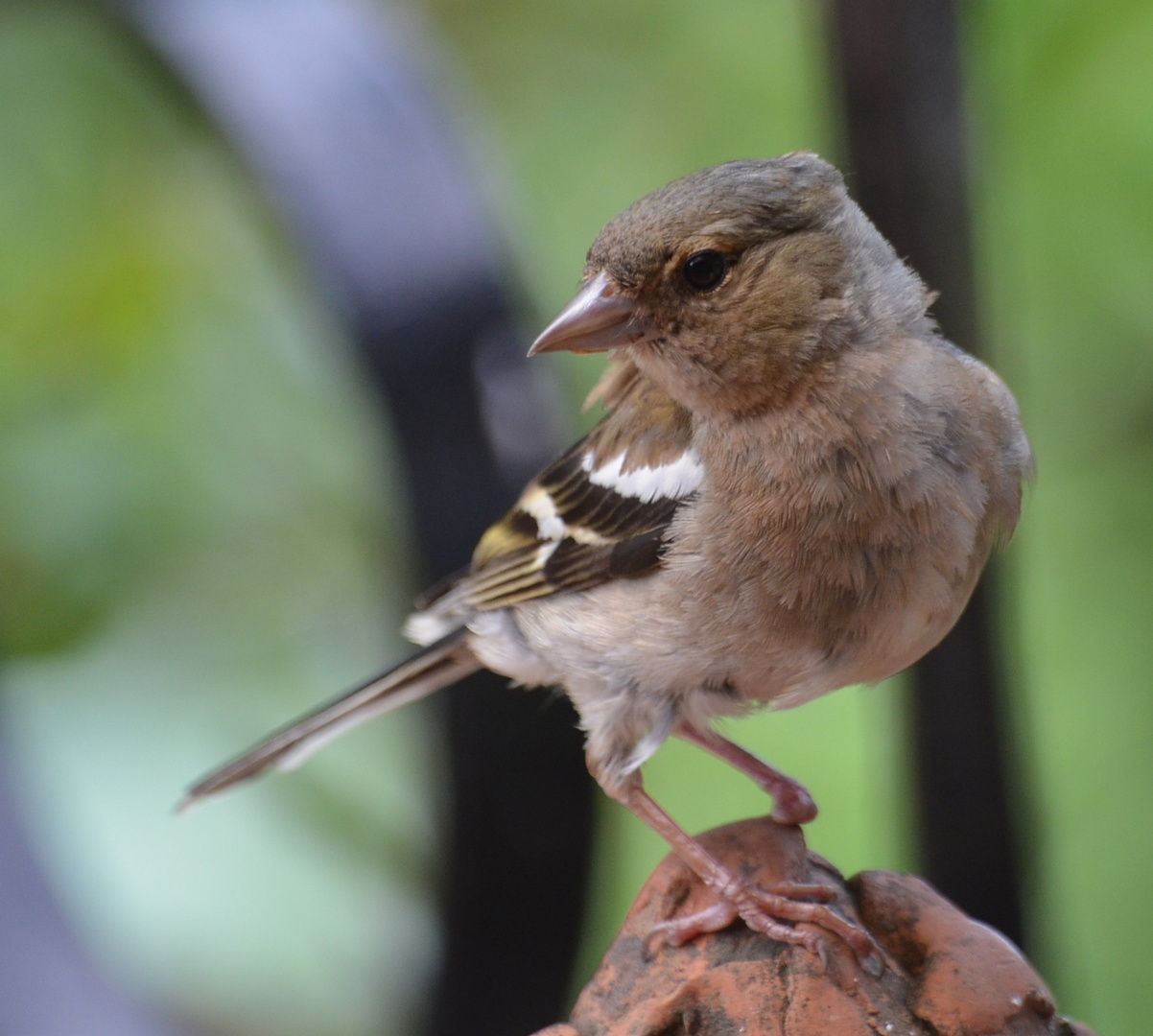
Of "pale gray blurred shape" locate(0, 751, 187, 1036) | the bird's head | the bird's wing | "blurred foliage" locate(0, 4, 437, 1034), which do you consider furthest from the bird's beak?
"pale gray blurred shape" locate(0, 751, 187, 1036)

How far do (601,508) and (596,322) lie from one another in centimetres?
35

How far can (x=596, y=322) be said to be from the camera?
1.49 metres

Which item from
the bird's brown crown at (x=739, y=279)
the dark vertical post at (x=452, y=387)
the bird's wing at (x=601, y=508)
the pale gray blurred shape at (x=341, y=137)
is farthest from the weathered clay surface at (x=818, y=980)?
the pale gray blurred shape at (x=341, y=137)

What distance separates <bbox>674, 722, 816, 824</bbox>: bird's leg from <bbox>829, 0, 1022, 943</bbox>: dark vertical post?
0.90 meters

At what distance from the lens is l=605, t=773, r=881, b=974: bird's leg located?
1.35 m

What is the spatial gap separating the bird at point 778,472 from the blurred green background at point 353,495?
988 mm

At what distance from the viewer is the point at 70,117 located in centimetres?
389

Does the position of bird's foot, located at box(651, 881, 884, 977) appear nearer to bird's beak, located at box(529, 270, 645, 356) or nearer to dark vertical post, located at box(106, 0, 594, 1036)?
bird's beak, located at box(529, 270, 645, 356)

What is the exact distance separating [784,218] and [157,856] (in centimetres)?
263

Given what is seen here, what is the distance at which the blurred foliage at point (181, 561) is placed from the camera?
321cm

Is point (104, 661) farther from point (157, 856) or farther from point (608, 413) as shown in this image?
point (608, 413)

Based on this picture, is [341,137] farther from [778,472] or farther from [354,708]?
[778,472]

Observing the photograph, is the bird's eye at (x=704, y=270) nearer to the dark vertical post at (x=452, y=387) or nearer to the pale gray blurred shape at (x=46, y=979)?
the dark vertical post at (x=452, y=387)

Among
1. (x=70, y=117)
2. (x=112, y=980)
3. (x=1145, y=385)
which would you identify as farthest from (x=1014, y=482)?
(x=70, y=117)
